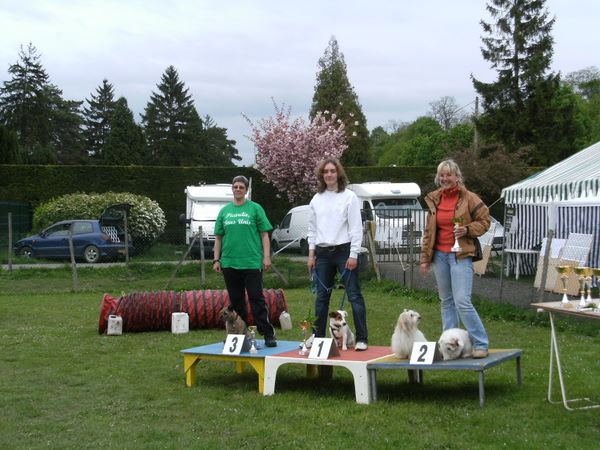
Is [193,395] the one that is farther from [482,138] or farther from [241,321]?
[482,138]

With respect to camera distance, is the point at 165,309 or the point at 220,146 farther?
the point at 220,146

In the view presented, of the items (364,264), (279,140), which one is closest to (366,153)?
(279,140)

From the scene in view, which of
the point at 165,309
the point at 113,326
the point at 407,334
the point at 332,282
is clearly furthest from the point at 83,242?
→ the point at 407,334

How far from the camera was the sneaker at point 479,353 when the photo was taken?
6.46m

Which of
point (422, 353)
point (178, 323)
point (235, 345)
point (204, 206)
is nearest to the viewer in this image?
point (422, 353)

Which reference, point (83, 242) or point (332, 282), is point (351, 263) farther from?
point (83, 242)

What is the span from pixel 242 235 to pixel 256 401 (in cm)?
174

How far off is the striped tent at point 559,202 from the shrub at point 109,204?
462 inches

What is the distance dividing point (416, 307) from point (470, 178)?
57.5 ft

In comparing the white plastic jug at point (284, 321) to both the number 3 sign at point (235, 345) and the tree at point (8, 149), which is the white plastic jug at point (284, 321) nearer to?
the number 3 sign at point (235, 345)

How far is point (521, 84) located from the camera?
4125 centimetres

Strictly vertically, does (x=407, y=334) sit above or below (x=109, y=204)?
below

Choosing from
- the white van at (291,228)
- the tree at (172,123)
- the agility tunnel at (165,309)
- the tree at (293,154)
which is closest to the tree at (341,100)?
the tree at (172,123)

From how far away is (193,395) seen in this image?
6992 mm
